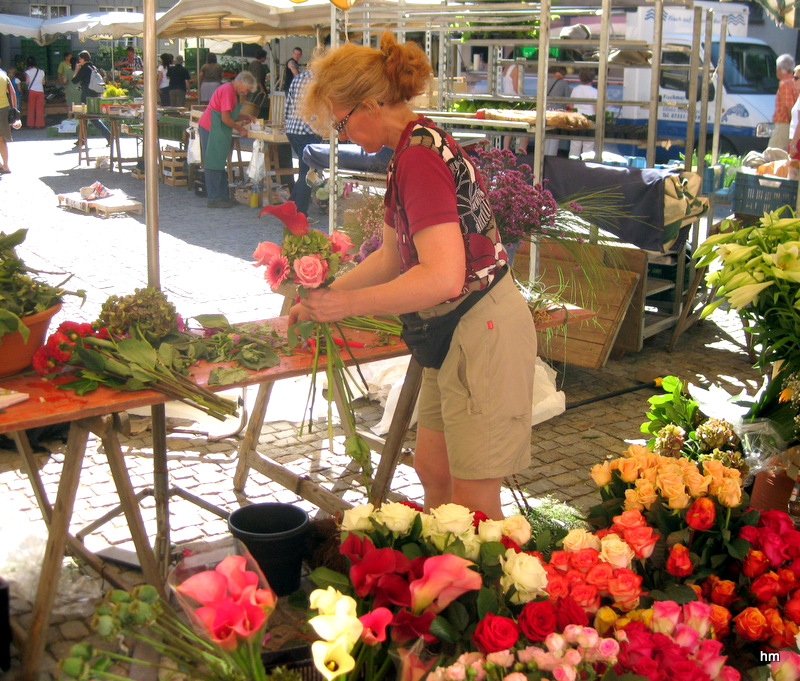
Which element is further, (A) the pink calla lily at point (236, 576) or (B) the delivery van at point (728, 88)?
(B) the delivery van at point (728, 88)

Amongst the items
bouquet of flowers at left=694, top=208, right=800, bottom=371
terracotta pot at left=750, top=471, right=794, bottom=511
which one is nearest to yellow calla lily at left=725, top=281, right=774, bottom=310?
bouquet of flowers at left=694, top=208, right=800, bottom=371

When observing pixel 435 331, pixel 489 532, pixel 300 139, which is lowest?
pixel 489 532

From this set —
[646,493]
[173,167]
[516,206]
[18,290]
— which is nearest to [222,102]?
[173,167]

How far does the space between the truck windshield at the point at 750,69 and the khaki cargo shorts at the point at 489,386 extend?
1330 centimetres

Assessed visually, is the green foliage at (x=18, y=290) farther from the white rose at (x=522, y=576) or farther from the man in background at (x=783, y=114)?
the man in background at (x=783, y=114)

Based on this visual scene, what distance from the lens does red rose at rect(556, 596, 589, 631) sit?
156cm

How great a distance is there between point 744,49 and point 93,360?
14358 mm

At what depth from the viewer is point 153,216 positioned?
2.70m

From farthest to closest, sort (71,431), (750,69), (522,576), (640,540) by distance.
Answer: (750,69) < (71,431) < (640,540) < (522,576)

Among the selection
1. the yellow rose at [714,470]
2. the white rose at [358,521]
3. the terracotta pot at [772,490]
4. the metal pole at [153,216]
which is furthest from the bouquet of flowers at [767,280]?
the metal pole at [153,216]

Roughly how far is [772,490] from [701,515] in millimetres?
933

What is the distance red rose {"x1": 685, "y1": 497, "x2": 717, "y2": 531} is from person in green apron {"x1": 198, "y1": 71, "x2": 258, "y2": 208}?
358 inches

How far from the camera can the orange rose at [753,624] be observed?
220 centimetres

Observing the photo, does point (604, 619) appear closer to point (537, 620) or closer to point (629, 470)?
point (537, 620)
